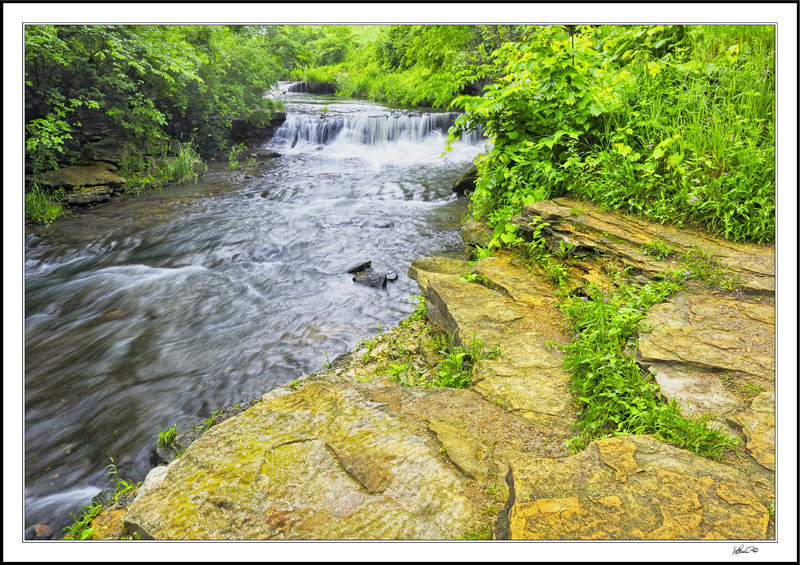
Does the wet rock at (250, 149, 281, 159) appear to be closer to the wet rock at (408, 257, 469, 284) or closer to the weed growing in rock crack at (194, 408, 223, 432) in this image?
the wet rock at (408, 257, 469, 284)

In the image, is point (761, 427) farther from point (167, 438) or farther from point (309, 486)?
point (167, 438)

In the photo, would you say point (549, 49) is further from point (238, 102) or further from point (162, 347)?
point (238, 102)

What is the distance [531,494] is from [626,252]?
2.43m

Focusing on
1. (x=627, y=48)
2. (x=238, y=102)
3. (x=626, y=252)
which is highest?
(x=238, y=102)

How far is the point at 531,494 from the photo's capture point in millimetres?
1573

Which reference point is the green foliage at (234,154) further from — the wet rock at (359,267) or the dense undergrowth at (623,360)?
A: the dense undergrowth at (623,360)

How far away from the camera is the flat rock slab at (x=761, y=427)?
172 centimetres

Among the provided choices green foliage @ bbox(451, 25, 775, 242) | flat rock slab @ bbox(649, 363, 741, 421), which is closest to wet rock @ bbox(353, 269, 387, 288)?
green foliage @ bbox(451, 25, 775, 242)

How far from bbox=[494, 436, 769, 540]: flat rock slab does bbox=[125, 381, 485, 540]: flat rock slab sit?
0.85 ft

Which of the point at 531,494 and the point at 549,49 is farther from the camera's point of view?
the point at 549,49

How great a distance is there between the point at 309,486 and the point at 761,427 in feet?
6.39

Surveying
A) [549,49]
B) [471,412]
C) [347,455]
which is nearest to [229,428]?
[347,455]

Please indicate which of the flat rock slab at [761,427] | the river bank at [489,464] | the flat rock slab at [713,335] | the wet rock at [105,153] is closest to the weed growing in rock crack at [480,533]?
the river bank at [489,464]
